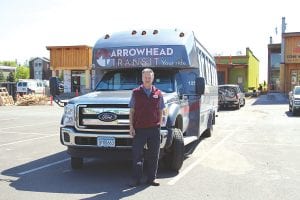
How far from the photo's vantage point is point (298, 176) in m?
8.51

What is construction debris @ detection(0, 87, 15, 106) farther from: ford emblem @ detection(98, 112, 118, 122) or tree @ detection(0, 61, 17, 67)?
tree @ detection(0, 61, 17, 67)

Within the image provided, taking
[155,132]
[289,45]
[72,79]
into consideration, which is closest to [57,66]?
[72,79]

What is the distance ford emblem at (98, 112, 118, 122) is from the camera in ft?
26.4

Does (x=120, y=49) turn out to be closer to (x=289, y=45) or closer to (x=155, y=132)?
(x=155, y=132)

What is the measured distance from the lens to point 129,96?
8438 mm

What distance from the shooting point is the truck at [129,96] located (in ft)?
26.6

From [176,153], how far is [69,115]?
6.87ft

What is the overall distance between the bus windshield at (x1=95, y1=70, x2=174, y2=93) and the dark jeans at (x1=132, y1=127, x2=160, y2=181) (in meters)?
2.04

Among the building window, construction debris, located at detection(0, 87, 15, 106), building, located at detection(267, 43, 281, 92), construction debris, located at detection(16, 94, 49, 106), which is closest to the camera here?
construction debris, located at detection(0, 87, 15, 106)

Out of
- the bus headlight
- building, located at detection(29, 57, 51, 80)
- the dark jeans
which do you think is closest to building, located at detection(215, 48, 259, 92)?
the bus headlight

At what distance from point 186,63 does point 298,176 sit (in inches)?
123

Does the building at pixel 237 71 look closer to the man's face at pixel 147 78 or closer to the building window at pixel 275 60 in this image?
the building window at pixel 275 60

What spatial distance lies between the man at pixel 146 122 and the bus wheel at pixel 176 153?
94cm

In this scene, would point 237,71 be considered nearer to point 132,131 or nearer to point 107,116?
point 107,116
